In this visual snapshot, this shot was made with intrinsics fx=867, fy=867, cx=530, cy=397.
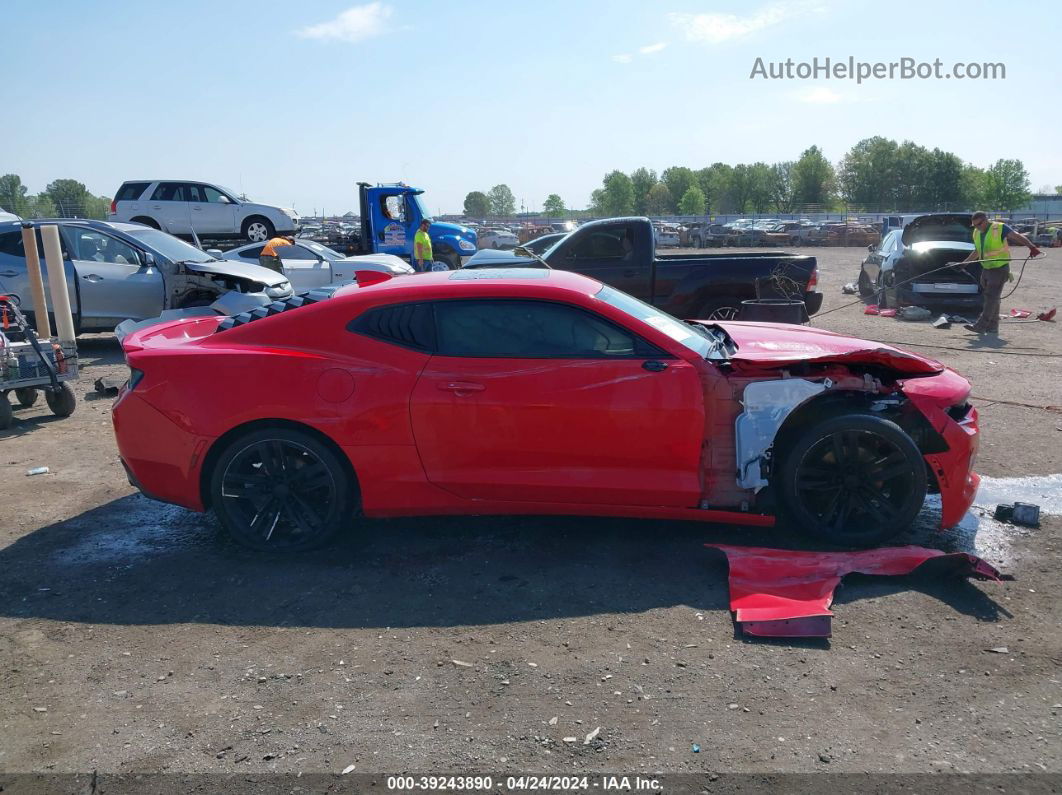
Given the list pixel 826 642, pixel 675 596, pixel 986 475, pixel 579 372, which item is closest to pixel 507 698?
pixel 675 596

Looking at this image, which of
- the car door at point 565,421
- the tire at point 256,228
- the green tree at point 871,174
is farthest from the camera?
the green tree at point 871,174

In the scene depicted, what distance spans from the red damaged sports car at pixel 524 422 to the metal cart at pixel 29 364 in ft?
12.7

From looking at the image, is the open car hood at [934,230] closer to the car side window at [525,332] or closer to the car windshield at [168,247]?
the car windshield at [168,247]

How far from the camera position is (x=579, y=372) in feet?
15.1

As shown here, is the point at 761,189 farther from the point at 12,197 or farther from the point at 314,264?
the point at 314,264

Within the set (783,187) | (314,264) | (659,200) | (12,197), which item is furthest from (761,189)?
(314,264)

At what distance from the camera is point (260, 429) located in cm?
470

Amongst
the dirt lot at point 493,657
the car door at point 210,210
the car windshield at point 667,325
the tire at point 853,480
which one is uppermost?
the car door at point 210,210

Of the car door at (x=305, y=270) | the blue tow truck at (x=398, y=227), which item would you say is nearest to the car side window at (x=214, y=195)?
the blue tow truck at (x=398, y=227)

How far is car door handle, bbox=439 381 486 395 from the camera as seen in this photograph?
4602mm

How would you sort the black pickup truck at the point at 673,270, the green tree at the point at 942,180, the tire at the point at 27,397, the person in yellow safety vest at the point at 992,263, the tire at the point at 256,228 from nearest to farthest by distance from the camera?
the tire at the point at 27,397 → the black pickup truck at the point at 673,270 → the person in yellow safety vest at the point at 992,263 → the tire at the point at 256,228 → the green tree at the point at 942,180

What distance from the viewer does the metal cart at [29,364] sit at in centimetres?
786

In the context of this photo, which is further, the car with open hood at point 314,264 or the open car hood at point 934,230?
the open car hood at point 934,230

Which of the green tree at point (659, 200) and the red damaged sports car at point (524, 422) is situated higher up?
the green tree at point (659, 200)
